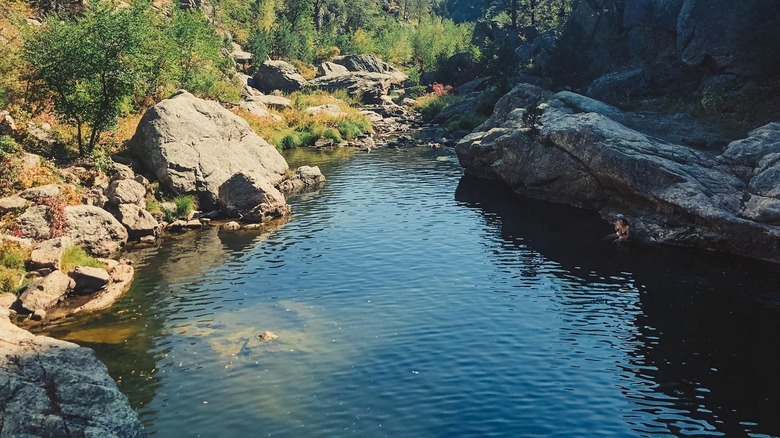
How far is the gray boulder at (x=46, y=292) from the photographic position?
30.0 m

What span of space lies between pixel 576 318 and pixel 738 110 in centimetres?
4049

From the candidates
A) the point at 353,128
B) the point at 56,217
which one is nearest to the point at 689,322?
the point at 56,217

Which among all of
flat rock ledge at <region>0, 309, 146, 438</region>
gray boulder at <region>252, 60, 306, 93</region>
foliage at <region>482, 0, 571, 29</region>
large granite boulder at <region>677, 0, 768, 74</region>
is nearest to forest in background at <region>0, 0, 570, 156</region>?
gray boulder at <region>252, 60, 306, 93</region>

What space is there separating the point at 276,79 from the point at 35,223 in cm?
8829

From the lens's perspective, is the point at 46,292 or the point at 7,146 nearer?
the point at 46,292

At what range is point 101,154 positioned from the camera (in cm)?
4800

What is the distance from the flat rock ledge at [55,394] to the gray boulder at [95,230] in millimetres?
20312

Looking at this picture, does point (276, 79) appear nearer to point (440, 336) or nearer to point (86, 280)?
point (86, 280)

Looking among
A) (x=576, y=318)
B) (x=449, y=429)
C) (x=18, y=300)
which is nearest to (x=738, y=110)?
(x=576, y=318)

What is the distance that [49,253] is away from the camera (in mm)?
33906

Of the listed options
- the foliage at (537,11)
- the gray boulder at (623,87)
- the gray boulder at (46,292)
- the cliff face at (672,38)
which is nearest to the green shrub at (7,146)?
the gray boulder at (46,292)

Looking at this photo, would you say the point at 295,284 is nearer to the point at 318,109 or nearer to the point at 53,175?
the point at 53,175

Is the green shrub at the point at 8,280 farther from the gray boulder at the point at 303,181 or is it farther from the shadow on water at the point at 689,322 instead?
the gray boulder at the point at 303,181

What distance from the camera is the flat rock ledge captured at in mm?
16109
